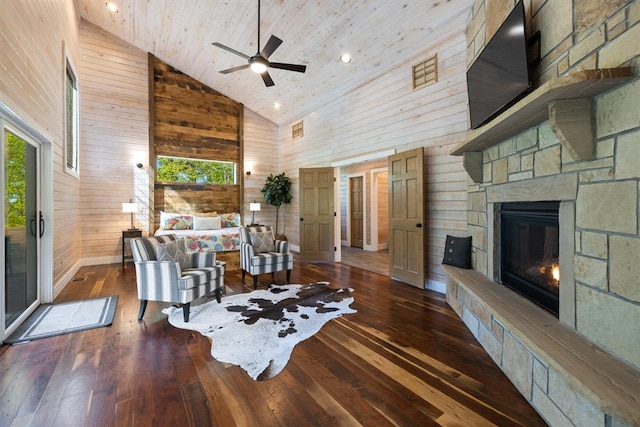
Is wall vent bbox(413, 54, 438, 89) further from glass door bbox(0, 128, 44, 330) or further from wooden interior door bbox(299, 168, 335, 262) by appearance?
glass door bbox(0, 128, 44, 330)

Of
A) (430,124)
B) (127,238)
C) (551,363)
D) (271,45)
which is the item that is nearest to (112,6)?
(271,45)

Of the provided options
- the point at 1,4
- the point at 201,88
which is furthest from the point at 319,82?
the point at 1,4

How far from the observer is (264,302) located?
3.47 metres

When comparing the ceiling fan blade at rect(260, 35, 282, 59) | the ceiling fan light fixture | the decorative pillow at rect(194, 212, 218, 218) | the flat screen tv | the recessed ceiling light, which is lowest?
the decorative pillow at rect(194, 212, 218, 218)

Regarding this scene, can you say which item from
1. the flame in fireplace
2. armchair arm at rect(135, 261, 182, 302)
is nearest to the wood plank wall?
armchair arm at rect(135, 261, 182, 302)

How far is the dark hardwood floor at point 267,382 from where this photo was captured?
1608 mm

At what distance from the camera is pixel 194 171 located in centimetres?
694

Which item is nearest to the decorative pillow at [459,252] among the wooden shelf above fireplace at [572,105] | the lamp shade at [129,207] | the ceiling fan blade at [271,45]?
the wooden shelf above fireplace at [572,105]

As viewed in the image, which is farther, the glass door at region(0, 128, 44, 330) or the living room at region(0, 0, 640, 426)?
the glass door at region(0, 128, 44, 330)

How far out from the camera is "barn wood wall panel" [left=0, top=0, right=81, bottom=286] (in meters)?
2.42

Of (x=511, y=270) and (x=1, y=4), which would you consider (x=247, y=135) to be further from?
(x=511, y=270)

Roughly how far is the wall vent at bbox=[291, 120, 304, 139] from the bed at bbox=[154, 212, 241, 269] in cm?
250

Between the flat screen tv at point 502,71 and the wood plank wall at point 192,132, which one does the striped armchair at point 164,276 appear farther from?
the wood plank wall at point 192,132

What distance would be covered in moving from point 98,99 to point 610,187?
25.4 feet
